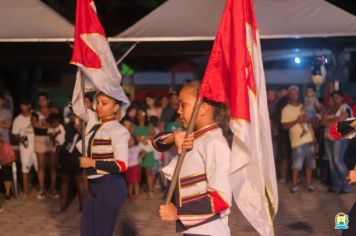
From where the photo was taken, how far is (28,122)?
1421cm

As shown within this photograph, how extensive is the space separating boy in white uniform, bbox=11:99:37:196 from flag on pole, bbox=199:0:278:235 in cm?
936

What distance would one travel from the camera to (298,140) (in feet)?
46.1

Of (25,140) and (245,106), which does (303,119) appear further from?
(245,106)

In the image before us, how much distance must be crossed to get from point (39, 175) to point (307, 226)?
5384mm

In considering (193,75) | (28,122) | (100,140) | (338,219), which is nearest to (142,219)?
(28,122)

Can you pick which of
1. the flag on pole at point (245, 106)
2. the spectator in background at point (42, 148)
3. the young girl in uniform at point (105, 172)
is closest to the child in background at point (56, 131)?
the spectator in background at point (42, 148)

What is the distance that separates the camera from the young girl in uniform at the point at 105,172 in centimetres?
700

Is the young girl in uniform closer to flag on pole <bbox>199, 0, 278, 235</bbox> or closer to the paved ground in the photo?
flag on pole <bbox>199, 0, 278, 235</bbox>

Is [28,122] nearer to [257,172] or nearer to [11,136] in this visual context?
[11,136]

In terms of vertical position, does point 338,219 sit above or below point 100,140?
below

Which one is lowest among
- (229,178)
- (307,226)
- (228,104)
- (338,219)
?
(307,226)

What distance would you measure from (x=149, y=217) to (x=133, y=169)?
1895 millimetres

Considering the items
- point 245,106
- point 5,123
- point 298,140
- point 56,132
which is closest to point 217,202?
point 245,106

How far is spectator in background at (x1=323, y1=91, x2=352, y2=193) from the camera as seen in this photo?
13.6 metres
